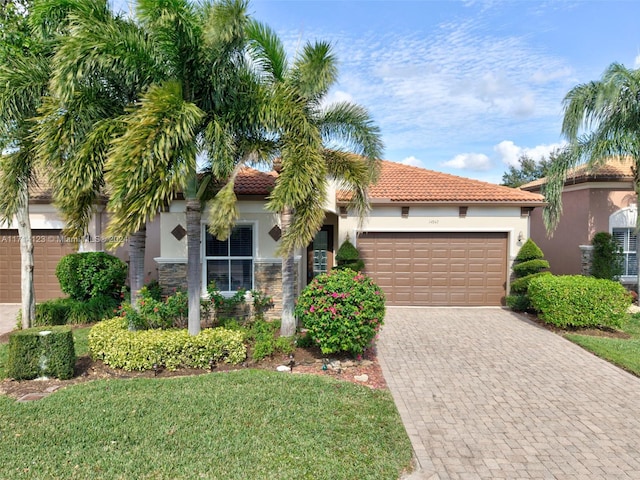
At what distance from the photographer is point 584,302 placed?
9.07m

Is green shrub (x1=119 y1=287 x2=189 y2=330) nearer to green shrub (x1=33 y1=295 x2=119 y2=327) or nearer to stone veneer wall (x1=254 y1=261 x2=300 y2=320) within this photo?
stone veneer wall (x1=254 y1=261 x2=300 y2=320)

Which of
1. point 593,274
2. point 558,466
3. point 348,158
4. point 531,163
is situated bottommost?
point 558,466

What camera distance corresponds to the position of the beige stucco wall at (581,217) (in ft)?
40.8

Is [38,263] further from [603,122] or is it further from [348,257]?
[603,122]

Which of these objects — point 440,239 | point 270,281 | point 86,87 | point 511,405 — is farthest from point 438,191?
point 86,87

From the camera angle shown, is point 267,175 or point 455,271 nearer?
point 267,175

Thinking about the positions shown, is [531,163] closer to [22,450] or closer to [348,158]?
[348,158]

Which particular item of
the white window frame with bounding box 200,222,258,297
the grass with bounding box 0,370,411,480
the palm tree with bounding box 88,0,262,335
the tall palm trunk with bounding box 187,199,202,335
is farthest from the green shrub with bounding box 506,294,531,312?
the tall palm trunk with bounding box 187,199,202,335

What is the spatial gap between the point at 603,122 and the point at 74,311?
15282 mm

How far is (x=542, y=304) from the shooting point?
956cm

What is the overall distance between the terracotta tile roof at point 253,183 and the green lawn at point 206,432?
4759 millimetres

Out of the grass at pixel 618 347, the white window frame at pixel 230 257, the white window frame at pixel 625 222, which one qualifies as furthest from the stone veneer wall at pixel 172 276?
the white window frame at pixel 625 222

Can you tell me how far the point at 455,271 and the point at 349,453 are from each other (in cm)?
912

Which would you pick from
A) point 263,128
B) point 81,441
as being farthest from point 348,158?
point 81,441
